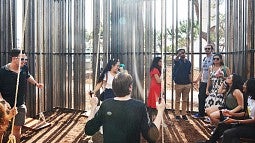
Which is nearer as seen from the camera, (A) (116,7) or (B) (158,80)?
(B) (158,80)

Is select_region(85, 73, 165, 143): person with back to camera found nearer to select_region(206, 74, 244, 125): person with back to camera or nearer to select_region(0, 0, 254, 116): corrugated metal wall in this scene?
select_region(206, 74, 244, 125): person with back to camera

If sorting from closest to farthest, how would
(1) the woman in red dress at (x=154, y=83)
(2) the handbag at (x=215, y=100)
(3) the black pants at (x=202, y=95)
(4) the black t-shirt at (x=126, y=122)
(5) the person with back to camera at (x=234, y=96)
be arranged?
(4) the black t-shirt at (x=126, y=122) < (5) the person with back to camera at (x=234, y=96) < (2) the handbag at (x=215, y=100) < (1) the woman in red dress at (x=154, y=83) < (3) the black pants at (x=202, y=95)

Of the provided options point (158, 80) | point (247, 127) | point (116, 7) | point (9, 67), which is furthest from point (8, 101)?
point (116, 7)

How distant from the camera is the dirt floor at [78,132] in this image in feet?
20.5

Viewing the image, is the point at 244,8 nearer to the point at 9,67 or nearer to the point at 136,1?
the point at 136,1

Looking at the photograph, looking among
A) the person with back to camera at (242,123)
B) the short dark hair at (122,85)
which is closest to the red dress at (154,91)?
the person with back to camera at (242,123)

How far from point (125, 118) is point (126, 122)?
4 centimetres

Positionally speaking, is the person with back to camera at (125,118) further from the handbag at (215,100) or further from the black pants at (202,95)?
the black pants at (202,95)

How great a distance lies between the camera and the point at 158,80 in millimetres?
7047

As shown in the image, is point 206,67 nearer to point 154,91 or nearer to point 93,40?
point 154,91

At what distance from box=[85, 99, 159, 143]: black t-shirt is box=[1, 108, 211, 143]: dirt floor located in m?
2.43

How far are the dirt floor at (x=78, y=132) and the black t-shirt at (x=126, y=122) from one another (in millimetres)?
2428

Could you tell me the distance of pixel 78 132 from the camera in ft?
22.9

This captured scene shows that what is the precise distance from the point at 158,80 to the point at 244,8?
2.53 m
